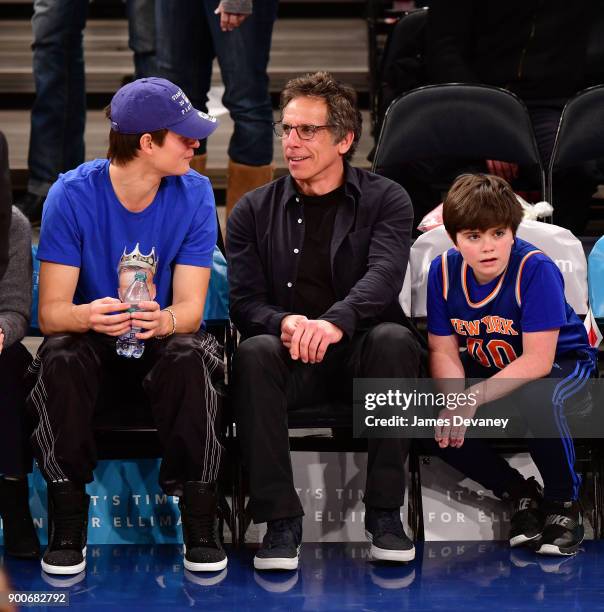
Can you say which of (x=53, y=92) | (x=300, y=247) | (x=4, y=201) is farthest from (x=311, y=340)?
(x=53, y=92)

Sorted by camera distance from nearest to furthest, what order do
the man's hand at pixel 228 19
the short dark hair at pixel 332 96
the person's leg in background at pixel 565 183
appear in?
the short dark hair at pixel 332 96, the man's hand at pixel 228 19, the person's leg in background at pixel 565 183

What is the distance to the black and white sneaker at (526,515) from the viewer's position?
3117 millimetres

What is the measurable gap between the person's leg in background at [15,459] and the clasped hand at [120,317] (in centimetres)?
25

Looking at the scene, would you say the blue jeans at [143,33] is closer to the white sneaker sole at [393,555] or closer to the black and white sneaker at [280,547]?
the black and white sneaker at [280,547]

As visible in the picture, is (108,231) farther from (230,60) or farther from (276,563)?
(230,60)

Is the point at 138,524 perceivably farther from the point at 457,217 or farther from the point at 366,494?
the point at 457,217

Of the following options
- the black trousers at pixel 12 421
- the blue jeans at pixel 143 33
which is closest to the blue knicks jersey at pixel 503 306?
the black trousers at pixel 12 421

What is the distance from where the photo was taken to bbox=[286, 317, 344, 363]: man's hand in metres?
3.06

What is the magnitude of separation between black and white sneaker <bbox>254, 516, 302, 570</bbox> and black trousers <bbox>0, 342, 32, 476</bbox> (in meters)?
0.68

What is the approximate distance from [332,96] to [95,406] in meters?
1.16

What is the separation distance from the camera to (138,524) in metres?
3.25

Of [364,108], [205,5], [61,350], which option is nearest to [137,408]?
[61,350]

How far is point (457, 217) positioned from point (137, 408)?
1.01 meters

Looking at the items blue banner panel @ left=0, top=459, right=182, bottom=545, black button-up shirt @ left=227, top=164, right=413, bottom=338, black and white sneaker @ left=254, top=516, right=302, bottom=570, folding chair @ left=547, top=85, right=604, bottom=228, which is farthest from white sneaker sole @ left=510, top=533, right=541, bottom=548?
folding chair @ left=547, top=85, right=604, bottom=228
